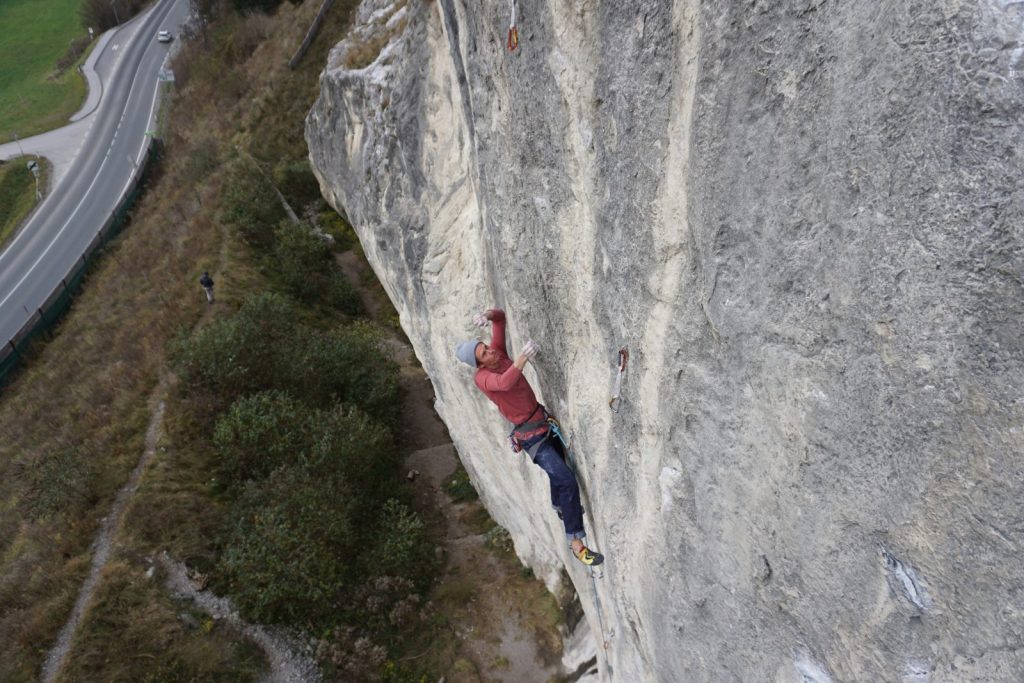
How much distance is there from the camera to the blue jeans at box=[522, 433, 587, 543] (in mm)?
7391

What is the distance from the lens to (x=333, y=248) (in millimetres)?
23031

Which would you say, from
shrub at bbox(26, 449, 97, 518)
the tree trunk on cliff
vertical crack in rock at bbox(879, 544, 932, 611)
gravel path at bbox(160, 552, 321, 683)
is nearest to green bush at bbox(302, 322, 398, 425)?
shrub at bbox(26, 449, 97, 518)

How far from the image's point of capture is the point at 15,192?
116ft

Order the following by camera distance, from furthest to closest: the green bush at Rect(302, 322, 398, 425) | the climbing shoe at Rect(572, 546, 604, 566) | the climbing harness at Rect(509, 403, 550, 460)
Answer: the green bush at Rect(302, 322, 398, 425)
the climbing shoe at Rect(572, 546, 604, 566)
the climbing harness at Rect(509, 403, 550, 460)

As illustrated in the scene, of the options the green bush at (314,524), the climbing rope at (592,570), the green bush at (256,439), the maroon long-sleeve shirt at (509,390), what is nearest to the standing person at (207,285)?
the green bush at (256,439)

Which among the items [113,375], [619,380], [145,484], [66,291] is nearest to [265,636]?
[145,484]

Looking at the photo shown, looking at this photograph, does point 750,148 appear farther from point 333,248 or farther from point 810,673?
point 333,248

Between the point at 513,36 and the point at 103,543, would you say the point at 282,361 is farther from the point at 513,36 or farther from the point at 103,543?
the point at 513,36

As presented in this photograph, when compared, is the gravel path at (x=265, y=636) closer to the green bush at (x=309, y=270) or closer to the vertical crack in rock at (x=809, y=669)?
the green bush at (x=309, y=270)

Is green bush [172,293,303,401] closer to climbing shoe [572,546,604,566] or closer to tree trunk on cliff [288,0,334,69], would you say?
climbing shoe [572,546,604,566]

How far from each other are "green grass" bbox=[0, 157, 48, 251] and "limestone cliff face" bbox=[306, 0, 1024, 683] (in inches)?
1439

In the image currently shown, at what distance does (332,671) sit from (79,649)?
4554 millimetres

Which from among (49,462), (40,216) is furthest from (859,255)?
(40,216)

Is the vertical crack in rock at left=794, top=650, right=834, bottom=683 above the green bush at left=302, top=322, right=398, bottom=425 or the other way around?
above
